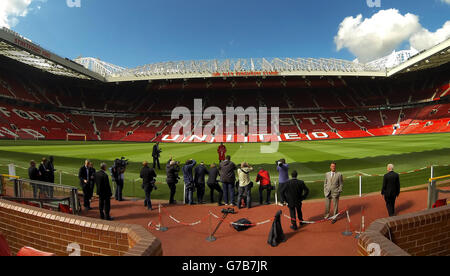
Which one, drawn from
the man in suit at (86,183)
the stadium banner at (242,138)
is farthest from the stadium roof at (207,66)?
the man in suit at (86,183)

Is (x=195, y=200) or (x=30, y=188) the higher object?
(x=30, y=188)

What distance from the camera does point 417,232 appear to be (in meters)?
3.30

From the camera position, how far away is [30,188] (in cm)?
619

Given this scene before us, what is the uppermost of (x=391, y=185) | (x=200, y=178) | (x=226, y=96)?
(x=226, y=96)

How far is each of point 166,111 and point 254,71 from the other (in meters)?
23.6

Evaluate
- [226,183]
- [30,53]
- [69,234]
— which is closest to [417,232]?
[69,234]

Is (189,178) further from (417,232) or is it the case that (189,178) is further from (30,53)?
(30,53)

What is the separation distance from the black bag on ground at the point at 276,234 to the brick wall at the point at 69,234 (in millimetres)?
3087

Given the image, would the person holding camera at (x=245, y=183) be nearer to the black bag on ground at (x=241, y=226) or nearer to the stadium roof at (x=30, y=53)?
the black bag on ground at (x=241, y=226)

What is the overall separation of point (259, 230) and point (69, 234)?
14.2ft

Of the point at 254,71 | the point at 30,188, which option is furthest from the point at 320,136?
the point at 30,188

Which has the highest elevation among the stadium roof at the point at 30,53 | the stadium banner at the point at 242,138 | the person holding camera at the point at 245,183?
the stadium roof at the point at 30,53

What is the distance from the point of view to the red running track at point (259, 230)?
5020 millimetres
